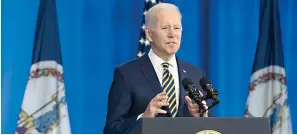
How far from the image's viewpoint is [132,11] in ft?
16.9

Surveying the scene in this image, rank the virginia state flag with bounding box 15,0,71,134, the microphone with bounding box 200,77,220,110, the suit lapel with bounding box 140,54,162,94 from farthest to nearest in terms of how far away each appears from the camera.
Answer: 1. the virginia state flag with bounding box 15,0,71,134
2. the suit lapel with bounding box 140,54,162,94
3. the microphone with bounding box 200,77,220,110

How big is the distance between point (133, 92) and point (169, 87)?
0.18m

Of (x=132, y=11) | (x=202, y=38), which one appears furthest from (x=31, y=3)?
(x=202, y=38)

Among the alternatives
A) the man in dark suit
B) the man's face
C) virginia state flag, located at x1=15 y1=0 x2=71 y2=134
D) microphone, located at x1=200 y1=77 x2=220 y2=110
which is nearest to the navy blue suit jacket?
the man in dark suit

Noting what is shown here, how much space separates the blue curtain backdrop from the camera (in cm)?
490

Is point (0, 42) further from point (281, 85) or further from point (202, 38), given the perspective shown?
point (281, 85)

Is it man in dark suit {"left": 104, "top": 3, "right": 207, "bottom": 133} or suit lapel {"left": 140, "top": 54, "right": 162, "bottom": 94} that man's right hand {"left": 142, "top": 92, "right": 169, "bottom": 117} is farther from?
suit lapel {"left": 140, "top": 54, "right": 162, "bottom": 94}

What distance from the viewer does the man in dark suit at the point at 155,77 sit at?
276cm

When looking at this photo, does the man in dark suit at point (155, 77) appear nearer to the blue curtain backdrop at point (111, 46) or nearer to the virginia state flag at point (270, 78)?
the blue curtain backdrop at point (111, 46)

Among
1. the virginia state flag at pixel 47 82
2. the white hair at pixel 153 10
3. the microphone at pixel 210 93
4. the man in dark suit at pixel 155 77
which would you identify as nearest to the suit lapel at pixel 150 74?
the man in dark suit at pixel 155 77

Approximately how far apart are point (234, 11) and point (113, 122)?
2.88 meters

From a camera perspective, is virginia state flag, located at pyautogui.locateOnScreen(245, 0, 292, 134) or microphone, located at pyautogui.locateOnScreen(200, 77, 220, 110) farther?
virginia state flag, located at pyautogui.locateOnScreen(245, 0, 292, 134)

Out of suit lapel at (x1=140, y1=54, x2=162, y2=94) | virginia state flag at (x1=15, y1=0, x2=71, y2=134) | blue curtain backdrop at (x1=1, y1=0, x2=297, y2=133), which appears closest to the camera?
suit lapel at (x1=140, y1=54, x2=162, y2=94)

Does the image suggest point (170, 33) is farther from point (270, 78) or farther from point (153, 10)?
point (270, 78)
